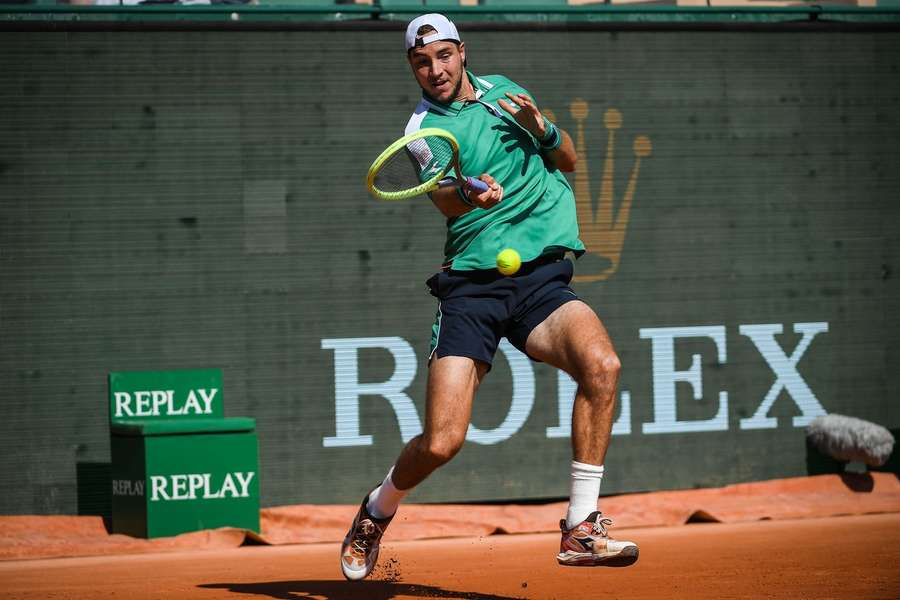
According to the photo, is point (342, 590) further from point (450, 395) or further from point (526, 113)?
point (526, 113)

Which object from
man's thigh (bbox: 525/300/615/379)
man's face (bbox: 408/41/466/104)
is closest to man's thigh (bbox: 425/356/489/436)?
man's thigh (bbox: 525/300/615/379)

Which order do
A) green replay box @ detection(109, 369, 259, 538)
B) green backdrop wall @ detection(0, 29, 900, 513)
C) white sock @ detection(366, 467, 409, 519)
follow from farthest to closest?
1. green backdrop wall @ detection(0, 29, 900, 513)
2. green replay box @ detection(109, 369, 259, 538)
3. white sock @ detection(366, 467, 409, 519)

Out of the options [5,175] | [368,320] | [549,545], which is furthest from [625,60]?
[5,175]

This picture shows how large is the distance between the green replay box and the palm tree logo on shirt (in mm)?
2639

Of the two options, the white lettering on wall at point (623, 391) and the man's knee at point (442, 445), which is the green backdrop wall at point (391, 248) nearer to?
the white lettering on wall at point (623, 391)

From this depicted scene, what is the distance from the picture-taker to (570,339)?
4691 mm

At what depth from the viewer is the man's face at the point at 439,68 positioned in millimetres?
4859

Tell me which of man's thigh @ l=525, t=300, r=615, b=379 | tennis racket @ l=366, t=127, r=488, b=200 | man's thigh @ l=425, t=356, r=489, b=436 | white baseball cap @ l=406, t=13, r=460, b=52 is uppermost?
white baseball cap @ l=406, t=13, r=460, b=52

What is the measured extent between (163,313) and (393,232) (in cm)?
159

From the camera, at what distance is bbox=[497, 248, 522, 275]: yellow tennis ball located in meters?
4.79

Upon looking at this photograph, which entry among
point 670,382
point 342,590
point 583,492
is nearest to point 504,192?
point 583,492

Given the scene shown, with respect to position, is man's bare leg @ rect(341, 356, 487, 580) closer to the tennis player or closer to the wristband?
the tennis player

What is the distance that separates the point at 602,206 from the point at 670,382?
1.28 meters

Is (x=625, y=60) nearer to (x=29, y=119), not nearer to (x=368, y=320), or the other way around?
(x=368, y=320)
